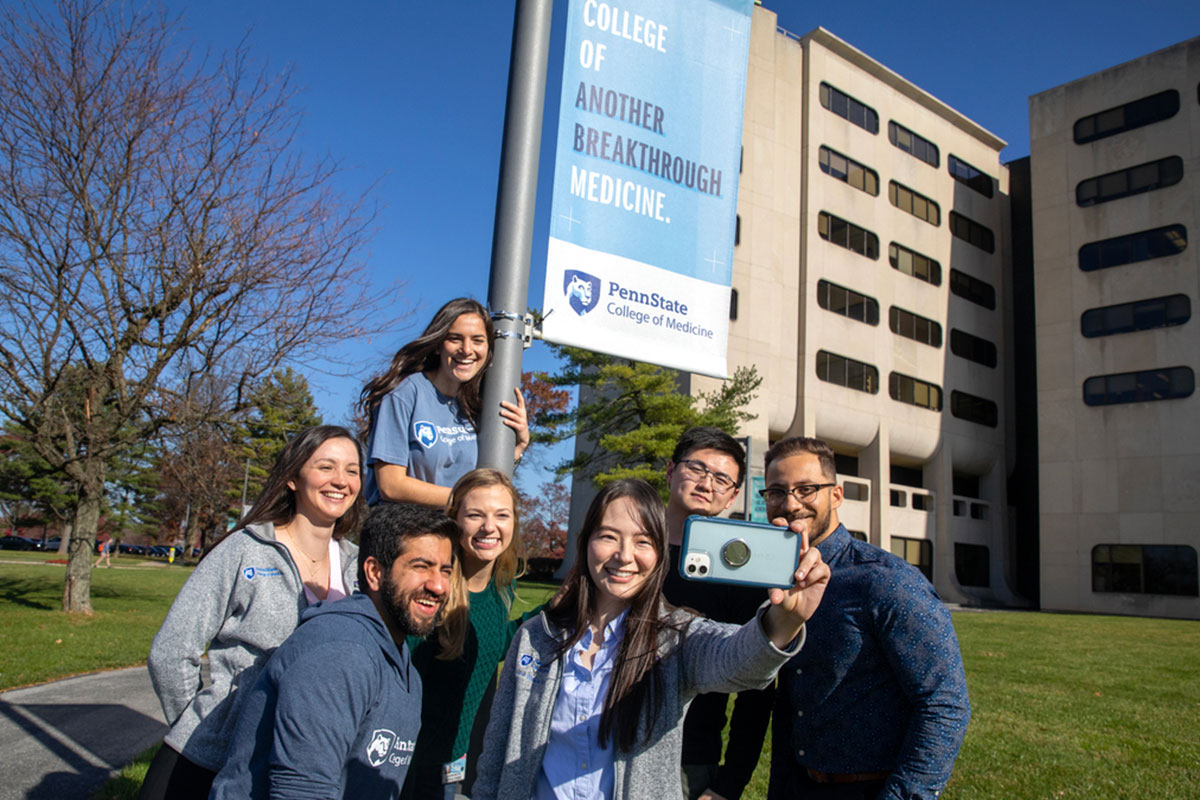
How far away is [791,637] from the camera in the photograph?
1.92 m

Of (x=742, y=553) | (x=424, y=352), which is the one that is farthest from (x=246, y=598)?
(x=742, y=553)

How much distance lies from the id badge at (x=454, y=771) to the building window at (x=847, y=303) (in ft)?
116

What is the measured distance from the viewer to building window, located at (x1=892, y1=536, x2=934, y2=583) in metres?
39.0

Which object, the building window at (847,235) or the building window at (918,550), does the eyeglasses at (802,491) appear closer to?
the building window at (847,235)

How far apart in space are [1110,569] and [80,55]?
42.2m

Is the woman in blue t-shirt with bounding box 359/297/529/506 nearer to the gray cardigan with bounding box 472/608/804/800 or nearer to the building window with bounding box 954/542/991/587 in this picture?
the gray cardigan with bounding box 472/608/804/800

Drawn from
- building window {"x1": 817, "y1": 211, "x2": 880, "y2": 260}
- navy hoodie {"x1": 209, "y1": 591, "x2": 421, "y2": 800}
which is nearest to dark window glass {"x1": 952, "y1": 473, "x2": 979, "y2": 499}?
building window {"x1": 817, "y1": 211, "x2": 880, "y2": 260}

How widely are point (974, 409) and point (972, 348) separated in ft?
11.0

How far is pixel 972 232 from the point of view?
44125 millimetres

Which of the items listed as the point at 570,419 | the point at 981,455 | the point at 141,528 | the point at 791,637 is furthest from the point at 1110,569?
the point at 141,528

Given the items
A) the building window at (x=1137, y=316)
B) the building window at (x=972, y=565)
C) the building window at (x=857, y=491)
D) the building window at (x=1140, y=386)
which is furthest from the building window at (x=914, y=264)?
the building window at (x=972, y=565)

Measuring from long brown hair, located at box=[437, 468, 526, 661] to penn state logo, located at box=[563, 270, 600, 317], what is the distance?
31.8 inches

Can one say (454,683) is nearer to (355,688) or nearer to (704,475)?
(355,688)

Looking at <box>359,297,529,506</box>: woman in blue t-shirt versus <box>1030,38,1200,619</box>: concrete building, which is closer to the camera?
<box>359,297,529,506</box>: woman in blue t-shirt
